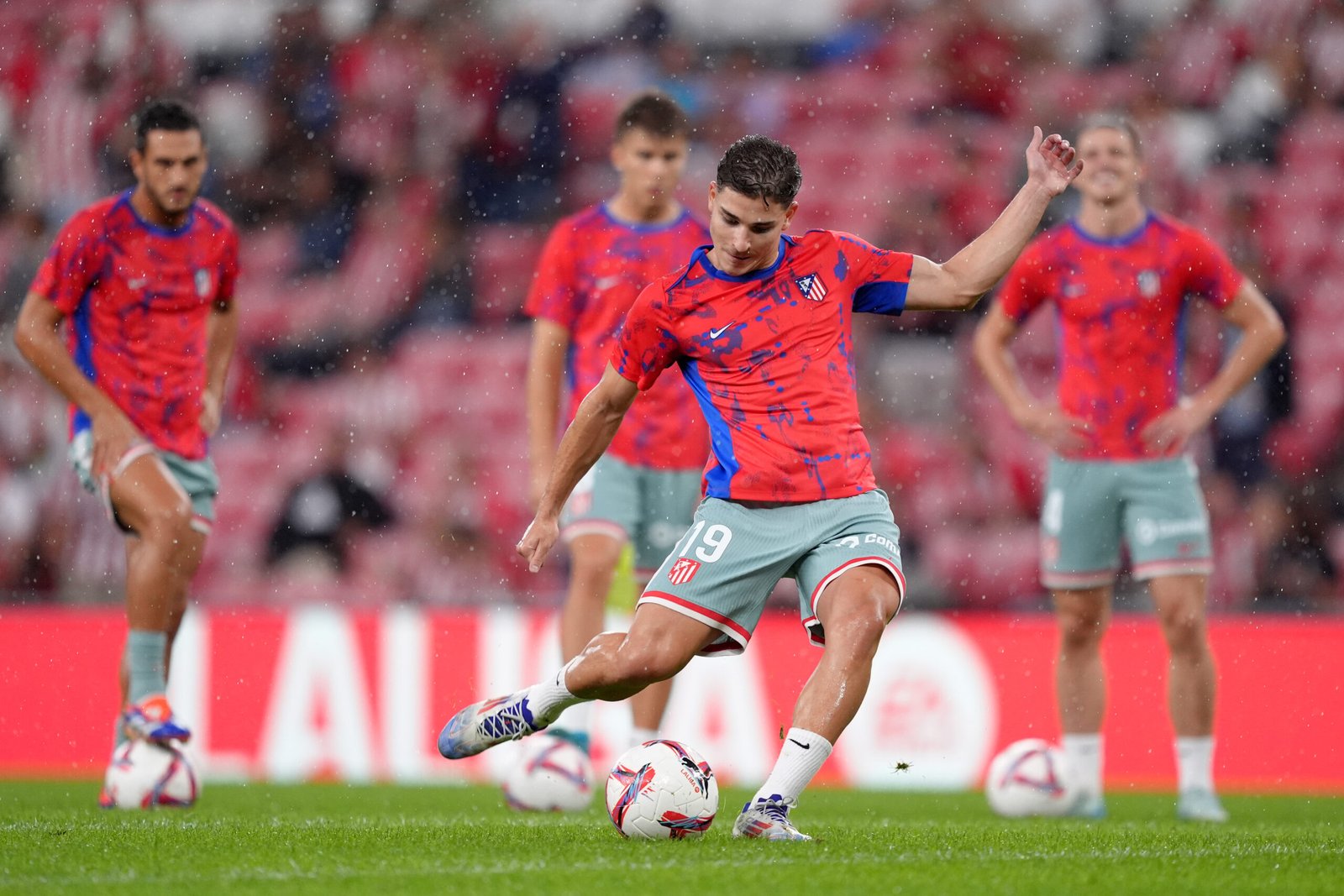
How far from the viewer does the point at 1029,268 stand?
6832 millimetres

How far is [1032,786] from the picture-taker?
20.6 ft

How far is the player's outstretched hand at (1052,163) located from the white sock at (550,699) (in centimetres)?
193

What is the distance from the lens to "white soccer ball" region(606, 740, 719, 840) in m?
4.55

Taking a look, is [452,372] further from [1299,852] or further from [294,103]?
[1299,852]

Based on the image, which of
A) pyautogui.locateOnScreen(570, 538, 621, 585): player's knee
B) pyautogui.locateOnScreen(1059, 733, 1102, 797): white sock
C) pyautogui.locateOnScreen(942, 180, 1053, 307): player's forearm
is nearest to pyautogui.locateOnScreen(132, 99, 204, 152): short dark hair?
pyautogui.locateOnScreen(570, 538, 621, 585): player's knee

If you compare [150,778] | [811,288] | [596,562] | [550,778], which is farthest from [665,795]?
[150,778]

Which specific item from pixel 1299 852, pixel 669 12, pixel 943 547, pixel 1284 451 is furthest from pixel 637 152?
pixel 669 12

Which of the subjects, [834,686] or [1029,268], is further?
[1029,268]

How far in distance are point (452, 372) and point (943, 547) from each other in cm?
369

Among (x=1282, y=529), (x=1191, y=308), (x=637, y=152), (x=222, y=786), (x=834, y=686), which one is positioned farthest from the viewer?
(x=1191, y=308)

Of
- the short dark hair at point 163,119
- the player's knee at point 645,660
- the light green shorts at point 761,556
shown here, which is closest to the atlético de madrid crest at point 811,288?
the light green shorts at point 761,556

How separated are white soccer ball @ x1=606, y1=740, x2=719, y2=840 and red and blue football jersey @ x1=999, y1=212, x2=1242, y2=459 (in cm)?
273

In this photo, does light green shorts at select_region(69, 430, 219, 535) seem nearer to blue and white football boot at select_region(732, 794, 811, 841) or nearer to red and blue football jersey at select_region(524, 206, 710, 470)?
red and blue football jersey at select_region(524, 206, 710, 470)

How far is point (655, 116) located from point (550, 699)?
2.53 meters
